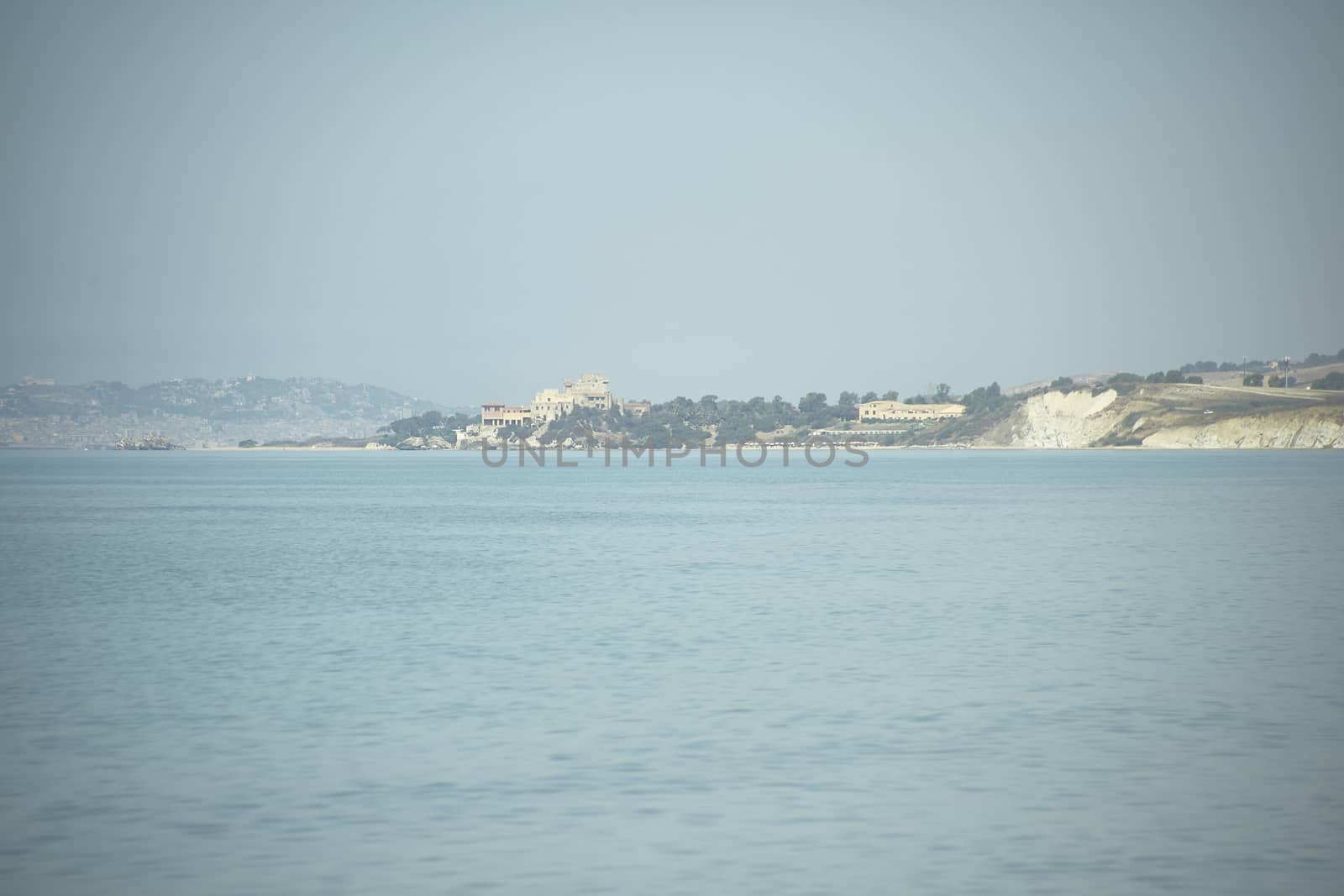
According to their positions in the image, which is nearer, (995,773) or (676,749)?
(995,773)

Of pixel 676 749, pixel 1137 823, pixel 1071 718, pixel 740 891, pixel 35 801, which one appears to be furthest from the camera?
pixel 1071 718

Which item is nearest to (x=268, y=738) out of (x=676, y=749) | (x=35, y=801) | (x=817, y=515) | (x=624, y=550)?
(x=35, y=801)

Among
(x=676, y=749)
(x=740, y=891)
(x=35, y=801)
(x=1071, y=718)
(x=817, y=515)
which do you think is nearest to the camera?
(x=740, y=891)

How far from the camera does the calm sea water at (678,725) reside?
37.5 feet

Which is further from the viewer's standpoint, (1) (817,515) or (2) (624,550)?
(1) (817,515)

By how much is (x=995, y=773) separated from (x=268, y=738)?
901 cm

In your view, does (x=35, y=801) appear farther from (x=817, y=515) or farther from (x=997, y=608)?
(x=817, y=515)

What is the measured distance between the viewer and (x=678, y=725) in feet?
54.9

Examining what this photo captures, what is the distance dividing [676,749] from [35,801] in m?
7.05

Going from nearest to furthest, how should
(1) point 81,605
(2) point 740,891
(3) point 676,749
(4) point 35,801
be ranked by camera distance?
(2) point 740,891 < (4) point 35,801 < (3) point 676,749 < (1) point 81,605

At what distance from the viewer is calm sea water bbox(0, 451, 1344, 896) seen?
450 inches

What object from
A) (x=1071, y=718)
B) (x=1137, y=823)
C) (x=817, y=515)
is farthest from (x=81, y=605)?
(x=817, y=515)

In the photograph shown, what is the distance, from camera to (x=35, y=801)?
1334 cm

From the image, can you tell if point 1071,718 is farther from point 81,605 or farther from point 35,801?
point 81,605
